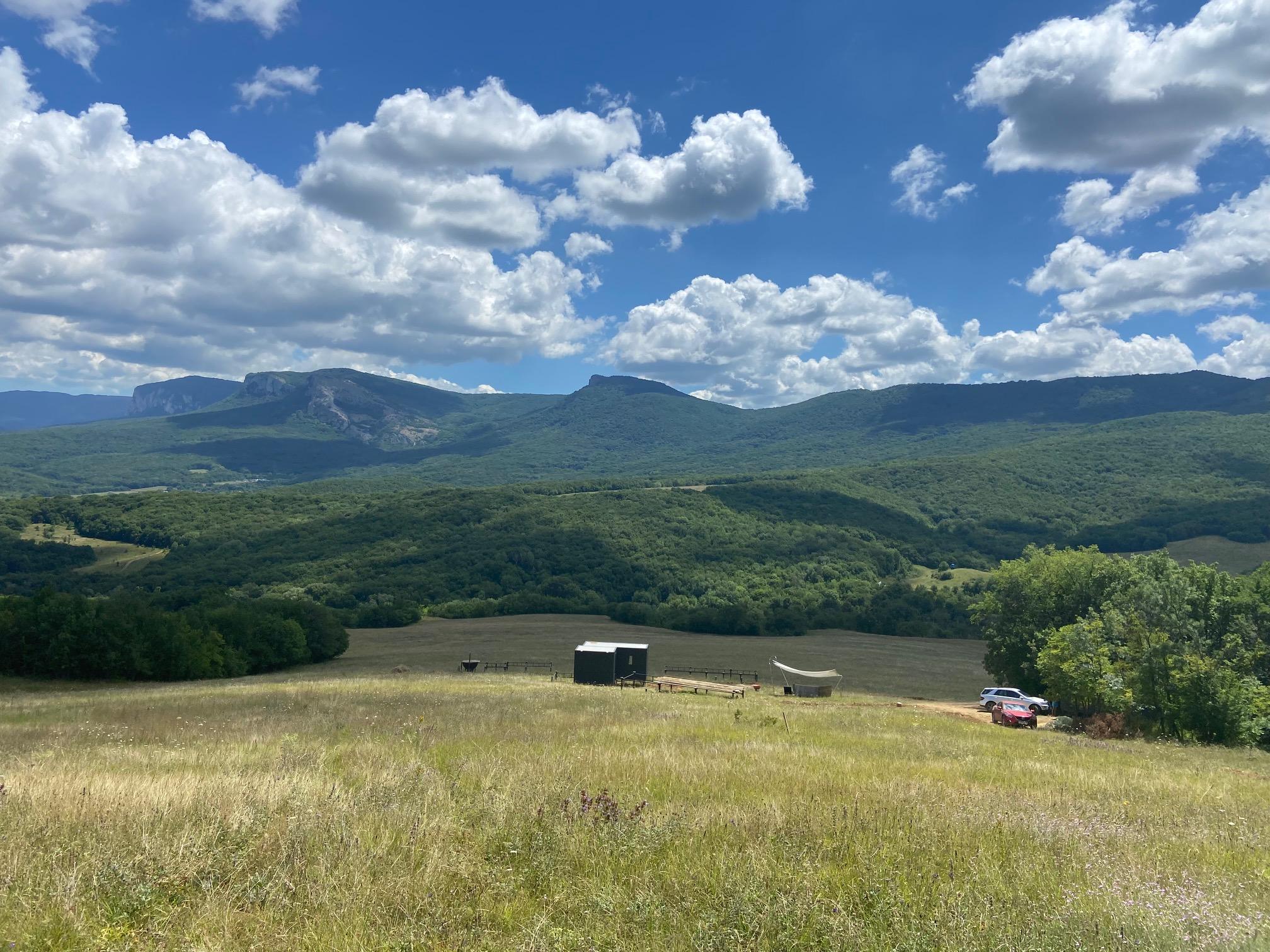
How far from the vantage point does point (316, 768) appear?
10.8m

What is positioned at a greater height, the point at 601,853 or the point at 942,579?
the point at 601,853

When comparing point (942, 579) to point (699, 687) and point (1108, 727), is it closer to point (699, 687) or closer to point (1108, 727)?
point (699, 687)

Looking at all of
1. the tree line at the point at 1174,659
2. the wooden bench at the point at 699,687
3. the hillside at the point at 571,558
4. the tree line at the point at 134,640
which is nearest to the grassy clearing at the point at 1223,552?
the hillside at the point at 571,558

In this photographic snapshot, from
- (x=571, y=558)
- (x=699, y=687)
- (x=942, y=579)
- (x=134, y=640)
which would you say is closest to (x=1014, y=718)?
(x=699, y=687)

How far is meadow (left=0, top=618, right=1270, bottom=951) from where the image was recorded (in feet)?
18.3

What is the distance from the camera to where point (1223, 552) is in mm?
156250

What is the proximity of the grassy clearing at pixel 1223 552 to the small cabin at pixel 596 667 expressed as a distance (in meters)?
135

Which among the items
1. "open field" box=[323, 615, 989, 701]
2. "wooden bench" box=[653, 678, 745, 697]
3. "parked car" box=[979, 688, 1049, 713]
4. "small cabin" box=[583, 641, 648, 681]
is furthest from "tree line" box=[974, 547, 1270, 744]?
"small cabin" box=[583, 641, 648, 681]

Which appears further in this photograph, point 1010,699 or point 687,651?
point 687,651

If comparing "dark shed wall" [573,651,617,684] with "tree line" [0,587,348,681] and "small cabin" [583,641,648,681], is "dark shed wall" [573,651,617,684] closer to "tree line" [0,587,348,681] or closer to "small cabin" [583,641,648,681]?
"small cabin" [583,641,648,681]

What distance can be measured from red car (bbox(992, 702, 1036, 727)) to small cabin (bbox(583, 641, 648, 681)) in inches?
912

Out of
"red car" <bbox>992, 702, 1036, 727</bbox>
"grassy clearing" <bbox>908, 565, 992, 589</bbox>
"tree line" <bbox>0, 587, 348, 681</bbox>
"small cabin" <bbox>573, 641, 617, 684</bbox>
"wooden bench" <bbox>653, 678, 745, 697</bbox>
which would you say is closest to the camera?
"red car" <bbox>992, 702, 1036, 727</bbox>

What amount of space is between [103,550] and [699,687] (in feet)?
526

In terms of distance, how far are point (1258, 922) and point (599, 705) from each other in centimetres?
2299
